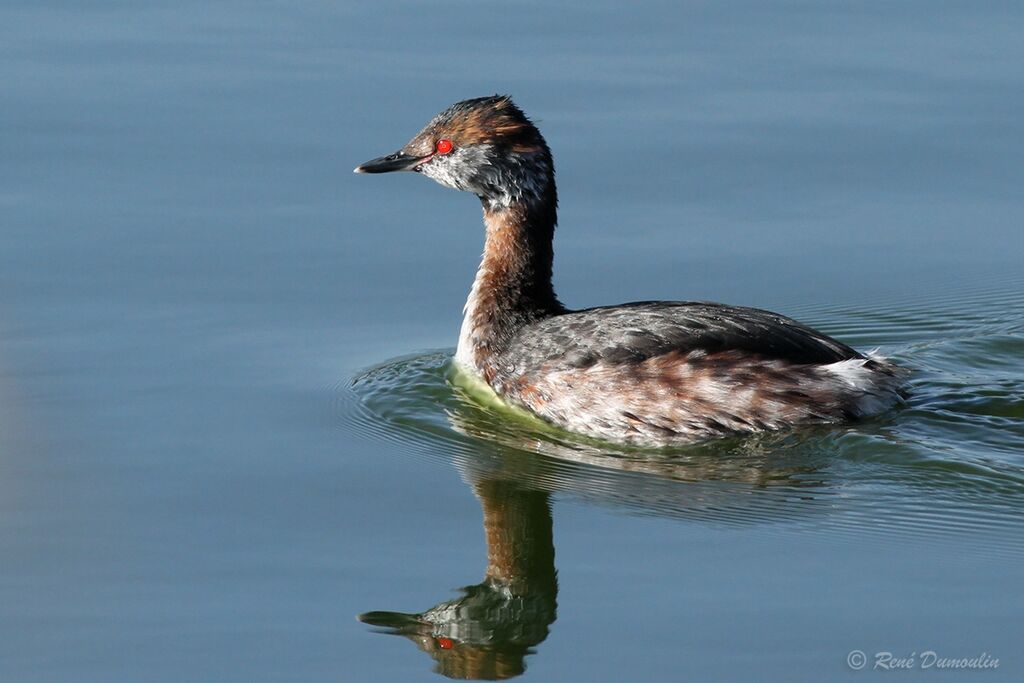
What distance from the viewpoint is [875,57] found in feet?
42.3

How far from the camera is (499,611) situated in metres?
7.11

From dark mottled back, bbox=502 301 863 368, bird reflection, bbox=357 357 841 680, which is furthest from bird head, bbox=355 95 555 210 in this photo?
bird reflection, bbox=357 357 841 680

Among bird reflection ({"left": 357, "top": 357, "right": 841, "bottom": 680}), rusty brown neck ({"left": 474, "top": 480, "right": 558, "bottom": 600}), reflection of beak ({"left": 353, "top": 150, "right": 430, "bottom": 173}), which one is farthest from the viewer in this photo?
reflection of beak ({"left": 353, "top": 150, "right": 430, "bottom": 173})

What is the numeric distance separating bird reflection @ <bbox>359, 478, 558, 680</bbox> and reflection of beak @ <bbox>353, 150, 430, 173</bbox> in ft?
8.51

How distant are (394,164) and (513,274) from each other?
93cm

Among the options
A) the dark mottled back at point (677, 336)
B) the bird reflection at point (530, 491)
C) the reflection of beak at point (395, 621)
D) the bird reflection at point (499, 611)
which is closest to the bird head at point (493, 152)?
the dark mottled back at point (677, 336)

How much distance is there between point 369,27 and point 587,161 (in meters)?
2.44

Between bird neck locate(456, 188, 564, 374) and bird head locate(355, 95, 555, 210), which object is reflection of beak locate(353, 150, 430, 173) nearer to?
bird head locate(355, 95, 555, 210)

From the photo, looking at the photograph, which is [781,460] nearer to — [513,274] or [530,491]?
[530,491]

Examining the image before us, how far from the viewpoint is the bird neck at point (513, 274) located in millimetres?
9711

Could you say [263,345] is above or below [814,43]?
below

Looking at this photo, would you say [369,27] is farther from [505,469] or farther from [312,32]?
[505,469]

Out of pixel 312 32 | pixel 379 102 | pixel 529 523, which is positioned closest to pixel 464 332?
pixel 529 523

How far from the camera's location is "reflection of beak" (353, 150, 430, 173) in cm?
1006
